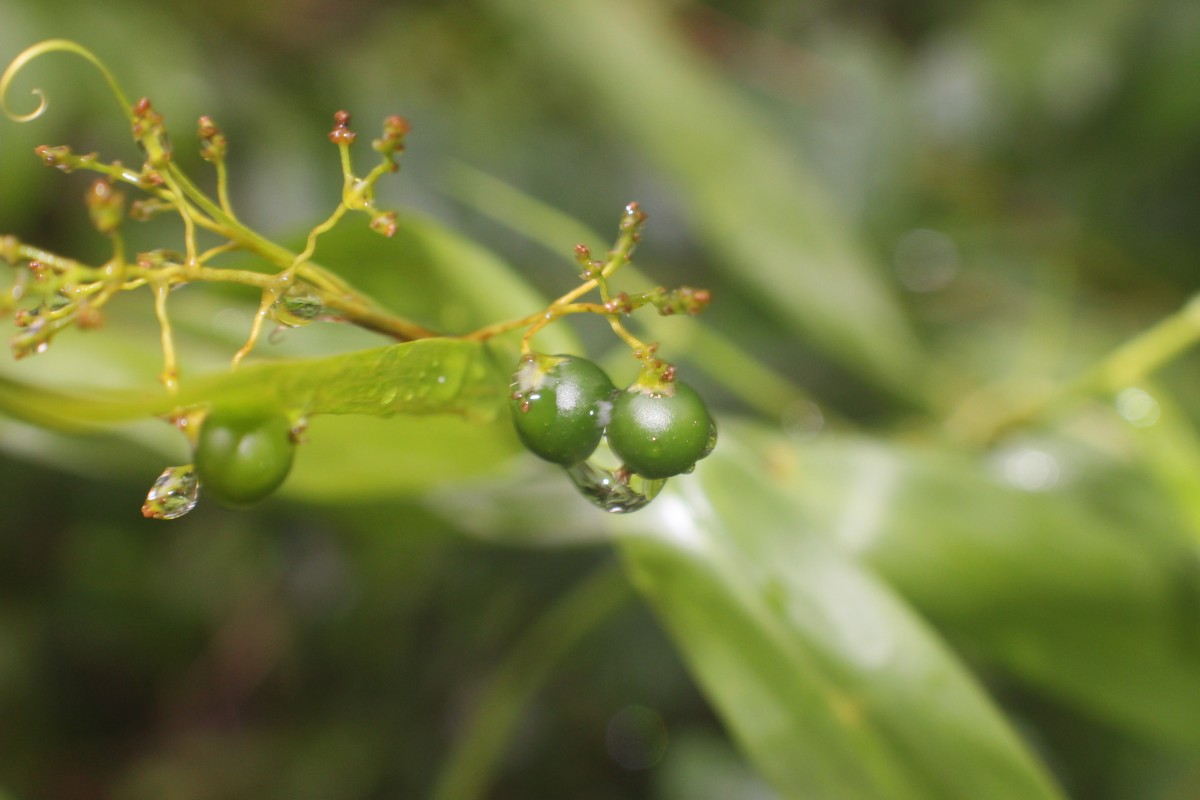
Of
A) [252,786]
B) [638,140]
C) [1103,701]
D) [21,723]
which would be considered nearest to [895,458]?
[1103,701]

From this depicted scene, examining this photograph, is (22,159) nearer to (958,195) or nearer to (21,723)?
(21,723)

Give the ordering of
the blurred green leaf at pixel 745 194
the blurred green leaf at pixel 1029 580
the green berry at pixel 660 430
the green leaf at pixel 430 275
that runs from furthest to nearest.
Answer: the blurred green leaf at pixel 745 194, the blurred green leaf at pixel 1029 580, the green leaf at pixel 430 275, the green berry at pixel 660 430

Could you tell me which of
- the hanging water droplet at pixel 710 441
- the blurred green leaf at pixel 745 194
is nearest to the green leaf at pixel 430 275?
the hanging water droplet at pixel 710 441

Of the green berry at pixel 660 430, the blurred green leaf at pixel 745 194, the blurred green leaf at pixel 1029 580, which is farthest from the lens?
the blurred green leaf at pixel 745 194

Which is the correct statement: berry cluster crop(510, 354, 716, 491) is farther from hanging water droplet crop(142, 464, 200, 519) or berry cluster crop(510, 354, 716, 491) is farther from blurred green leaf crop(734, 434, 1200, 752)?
blurred green leaf crop(734, 434, 1200, 752)

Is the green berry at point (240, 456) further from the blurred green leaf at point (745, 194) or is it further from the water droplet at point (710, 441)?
the blurred green leaf at point (745, 194)

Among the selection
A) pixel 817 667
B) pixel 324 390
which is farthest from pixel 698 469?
pixel 324 390
